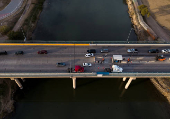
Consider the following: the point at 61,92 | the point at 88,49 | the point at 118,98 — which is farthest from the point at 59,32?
the point at 118,98

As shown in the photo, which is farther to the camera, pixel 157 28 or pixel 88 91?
pixel 157 28

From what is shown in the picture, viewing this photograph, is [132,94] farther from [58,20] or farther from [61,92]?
[58,20]

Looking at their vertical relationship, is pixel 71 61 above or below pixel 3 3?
below

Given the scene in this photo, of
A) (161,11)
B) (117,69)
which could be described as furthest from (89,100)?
(161,11)

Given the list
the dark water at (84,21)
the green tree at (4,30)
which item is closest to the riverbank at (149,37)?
the dark water at (84,21)

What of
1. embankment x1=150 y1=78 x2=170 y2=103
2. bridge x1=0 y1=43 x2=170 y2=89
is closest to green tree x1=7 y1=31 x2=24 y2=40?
bridge x1=0 y1=43 x2=170 y2=89

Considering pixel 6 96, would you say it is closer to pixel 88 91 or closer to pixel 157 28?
pixel 88 91

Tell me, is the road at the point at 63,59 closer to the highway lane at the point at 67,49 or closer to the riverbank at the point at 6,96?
the highway lane at the point at 67,49
